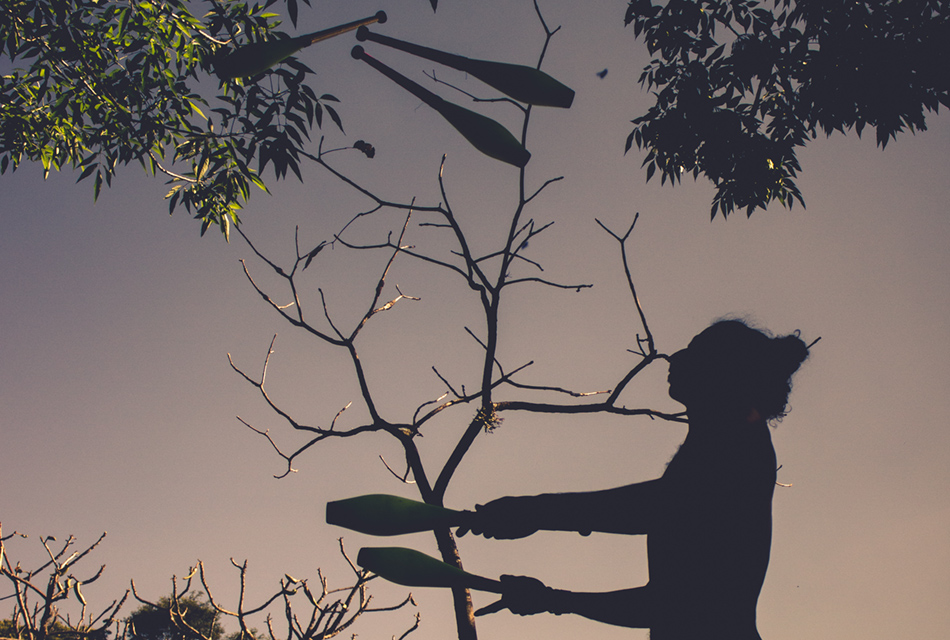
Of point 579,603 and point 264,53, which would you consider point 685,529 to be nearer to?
point 579,603

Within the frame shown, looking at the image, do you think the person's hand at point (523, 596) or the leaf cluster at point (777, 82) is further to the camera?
the leaf cluster at point (777, 82)

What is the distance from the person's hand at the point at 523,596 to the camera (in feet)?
3.00

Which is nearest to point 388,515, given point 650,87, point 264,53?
point 264,53

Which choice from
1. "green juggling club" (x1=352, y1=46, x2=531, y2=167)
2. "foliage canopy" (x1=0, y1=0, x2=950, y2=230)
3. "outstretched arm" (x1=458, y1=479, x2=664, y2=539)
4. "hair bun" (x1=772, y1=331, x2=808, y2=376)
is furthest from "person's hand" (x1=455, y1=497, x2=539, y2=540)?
"foliage canopy" (x1=0, y1=0, x2=950, y2=230)

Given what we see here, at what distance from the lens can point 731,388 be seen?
3.60ft

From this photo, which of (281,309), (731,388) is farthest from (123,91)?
(731,388)

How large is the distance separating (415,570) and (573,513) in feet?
0.92

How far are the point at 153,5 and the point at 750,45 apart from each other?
4090 mm

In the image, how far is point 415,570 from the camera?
0.89 meters

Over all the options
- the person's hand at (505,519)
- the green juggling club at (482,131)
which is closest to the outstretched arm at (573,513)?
the person's hand at (505,519)

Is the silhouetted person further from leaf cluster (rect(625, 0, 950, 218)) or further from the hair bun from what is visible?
leaf cluster (rect(625, 0, 950, 218))

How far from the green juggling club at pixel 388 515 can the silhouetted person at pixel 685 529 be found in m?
0.07

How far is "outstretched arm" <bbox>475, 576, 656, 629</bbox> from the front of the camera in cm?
92

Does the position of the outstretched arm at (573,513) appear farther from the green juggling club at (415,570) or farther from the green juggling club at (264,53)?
the green juggling club at (264,53)
